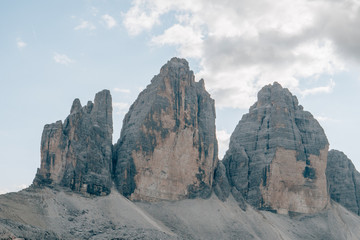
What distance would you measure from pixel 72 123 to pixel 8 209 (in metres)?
25.3

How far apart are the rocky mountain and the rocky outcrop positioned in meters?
0.27

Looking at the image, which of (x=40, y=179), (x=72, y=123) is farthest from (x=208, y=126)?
(x=40, y=179)

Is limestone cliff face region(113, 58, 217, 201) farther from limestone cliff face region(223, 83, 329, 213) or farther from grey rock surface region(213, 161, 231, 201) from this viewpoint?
limestone cliff face region(223, 83, 329, 213)

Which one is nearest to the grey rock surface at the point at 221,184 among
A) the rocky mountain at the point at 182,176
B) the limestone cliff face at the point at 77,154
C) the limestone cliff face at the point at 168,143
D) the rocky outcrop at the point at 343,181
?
the rocky mountain at the point at 182,176

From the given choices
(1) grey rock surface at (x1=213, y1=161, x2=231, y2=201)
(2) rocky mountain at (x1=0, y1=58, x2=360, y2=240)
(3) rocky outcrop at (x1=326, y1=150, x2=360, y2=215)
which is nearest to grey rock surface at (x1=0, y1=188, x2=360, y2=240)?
(2) rocky mountain at (x1=0, y1=58, x2=360, y2=240)

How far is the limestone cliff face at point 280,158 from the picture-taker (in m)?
121

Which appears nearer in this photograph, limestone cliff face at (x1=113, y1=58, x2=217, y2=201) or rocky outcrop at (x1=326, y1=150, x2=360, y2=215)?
limestone cliff face at (x1=113, y1=58, x2=217, y2=201)

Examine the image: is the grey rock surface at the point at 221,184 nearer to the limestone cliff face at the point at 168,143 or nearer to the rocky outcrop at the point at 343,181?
the limestone cliff face at the point at 168,143

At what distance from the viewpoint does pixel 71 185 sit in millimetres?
94562

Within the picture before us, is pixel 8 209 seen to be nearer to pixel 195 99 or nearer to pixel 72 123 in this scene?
pixel 72 123

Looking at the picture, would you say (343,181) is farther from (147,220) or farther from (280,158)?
(147,220)

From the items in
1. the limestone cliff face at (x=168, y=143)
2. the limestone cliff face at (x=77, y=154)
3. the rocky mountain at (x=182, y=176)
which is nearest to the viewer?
the rocky mountain at (x=182, y=176)

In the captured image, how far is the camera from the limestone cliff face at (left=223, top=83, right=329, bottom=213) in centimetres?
12056

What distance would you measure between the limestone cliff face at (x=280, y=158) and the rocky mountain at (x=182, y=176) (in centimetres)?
25
